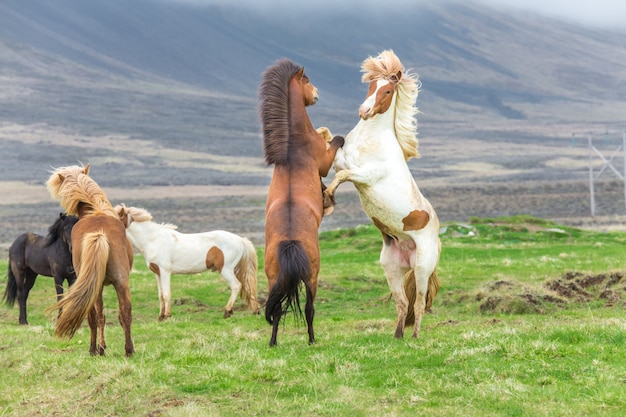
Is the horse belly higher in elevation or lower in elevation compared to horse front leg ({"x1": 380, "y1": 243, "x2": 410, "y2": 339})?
higher

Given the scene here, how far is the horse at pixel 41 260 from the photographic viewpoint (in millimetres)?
15070

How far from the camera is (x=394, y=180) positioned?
35.0 feet

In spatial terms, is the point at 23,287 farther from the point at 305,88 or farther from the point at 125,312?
the point at 305,88

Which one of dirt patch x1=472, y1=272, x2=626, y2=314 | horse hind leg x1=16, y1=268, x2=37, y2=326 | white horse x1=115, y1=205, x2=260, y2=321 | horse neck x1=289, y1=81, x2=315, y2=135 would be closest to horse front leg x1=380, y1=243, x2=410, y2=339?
horse neck x1=289, y1=81, x2=315, y2=135

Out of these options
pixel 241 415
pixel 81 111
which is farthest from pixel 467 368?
pixel 81 111

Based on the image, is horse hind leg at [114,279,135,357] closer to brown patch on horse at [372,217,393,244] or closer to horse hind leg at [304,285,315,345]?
horse hind leg at [304,285,315,345]

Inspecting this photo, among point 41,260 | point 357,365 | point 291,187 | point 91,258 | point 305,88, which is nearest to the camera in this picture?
point 357,365

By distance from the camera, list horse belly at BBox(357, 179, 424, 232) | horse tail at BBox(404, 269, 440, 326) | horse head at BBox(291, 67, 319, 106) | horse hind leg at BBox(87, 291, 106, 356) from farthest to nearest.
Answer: horse tail at BBox(404, 269, 440, 326), horse head at BBox(291, 67, 319, 106), horse belly at BBox(357, 179, 424, 232), horse hind leg at BBox(87, 291, 106, 356)

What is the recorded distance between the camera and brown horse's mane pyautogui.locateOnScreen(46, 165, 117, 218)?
10820 mm

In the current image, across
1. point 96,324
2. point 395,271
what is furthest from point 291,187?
point 96,324

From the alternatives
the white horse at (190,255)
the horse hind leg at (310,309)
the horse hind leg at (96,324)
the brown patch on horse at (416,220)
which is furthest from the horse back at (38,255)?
the brown patch on horse at (416,220)

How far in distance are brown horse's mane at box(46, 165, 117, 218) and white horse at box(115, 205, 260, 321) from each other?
4981 millimetres

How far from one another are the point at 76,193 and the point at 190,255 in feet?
20.1

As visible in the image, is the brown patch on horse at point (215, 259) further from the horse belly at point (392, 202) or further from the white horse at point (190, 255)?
the horse belly at point (392, 202)
